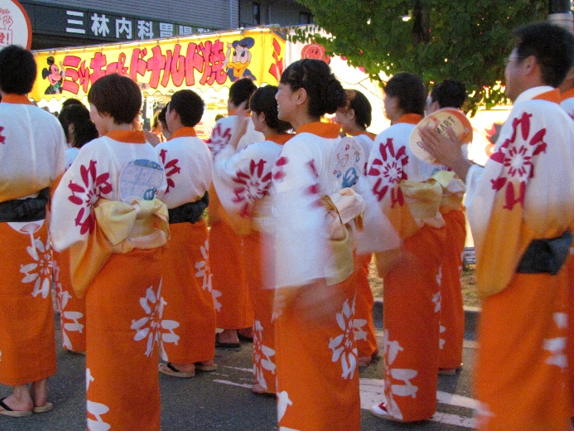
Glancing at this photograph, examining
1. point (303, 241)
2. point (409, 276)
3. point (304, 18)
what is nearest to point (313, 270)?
point (303, 241)

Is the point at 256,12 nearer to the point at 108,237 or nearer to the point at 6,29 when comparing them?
the point at 6,29

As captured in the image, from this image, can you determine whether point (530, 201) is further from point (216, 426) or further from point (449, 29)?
point (449, 29)

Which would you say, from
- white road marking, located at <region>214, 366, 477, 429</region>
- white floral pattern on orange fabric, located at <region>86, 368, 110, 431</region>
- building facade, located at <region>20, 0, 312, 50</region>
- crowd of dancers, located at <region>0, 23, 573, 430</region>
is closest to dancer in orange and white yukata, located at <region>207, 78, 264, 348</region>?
crowd of dancers, located at <region>0, 23, 573, 430</region>

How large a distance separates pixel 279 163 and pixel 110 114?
0.96 m

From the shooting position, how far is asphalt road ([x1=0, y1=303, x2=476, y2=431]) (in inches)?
143

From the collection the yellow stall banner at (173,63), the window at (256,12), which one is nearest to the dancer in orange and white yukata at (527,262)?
the yellow stall banner at (173,63)

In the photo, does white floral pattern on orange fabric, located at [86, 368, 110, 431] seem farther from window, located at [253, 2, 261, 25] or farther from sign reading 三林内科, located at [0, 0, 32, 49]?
window, located at [253, 2, 261, 25]

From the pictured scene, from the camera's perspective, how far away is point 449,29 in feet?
18.6

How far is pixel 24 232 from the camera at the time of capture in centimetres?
363

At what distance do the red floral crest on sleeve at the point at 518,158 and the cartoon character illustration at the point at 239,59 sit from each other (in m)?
6.81

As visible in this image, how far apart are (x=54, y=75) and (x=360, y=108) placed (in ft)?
26.6

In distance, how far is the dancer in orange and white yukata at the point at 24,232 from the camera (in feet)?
11.6

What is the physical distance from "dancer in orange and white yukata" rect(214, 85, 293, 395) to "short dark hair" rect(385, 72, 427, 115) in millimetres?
655

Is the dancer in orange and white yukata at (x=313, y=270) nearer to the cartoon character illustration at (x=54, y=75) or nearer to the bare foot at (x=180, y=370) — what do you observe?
the bare foot at (x=180, y=370)
